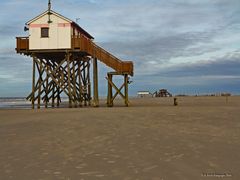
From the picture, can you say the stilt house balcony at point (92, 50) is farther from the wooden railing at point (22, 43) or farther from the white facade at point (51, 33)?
the white facade at point (51, 33)

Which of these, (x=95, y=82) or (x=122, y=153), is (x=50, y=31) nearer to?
(x=95, y=82)

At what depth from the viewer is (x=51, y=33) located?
28.8 m

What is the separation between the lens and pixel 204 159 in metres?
7.24

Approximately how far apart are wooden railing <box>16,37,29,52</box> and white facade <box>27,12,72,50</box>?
399 mm

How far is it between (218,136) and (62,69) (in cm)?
2270

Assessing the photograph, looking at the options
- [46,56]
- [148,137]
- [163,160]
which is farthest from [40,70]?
[163,160]

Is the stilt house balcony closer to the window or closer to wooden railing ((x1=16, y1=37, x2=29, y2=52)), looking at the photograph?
wooden railing ((x1=16, y1=37, x2=29, y2=52))

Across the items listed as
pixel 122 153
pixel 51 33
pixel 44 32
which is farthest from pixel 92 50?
pixel 122 153

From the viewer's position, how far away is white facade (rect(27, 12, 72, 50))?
1123 inches

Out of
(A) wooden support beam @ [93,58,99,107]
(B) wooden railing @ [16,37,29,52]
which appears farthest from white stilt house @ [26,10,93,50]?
(A) wooden support beam @ [93,58,99,107]

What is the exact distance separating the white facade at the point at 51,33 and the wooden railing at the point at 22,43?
0.40m

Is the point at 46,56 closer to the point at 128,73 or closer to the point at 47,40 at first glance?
the point at 47,40

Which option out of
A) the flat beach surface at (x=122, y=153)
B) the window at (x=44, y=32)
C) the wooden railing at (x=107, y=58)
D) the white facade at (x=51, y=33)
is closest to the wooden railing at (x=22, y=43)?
the white facade at (x=51, y=33)

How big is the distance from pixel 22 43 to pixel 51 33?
2.58m
